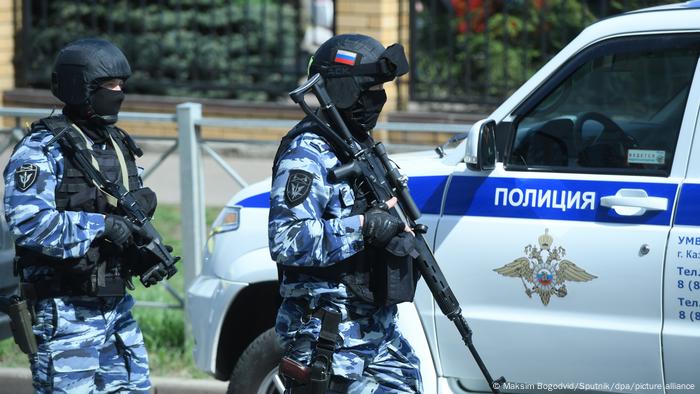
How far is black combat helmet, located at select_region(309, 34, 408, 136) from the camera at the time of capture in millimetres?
3719

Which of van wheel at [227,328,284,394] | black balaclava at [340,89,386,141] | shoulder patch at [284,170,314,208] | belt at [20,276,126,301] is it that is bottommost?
van wheel at [227,328,284,394]

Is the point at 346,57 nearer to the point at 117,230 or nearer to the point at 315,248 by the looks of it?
the point at 315,248

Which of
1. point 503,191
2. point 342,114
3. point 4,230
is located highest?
point 342,114

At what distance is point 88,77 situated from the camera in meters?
4.11

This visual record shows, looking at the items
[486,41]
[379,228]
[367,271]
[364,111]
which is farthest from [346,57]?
[486,41]

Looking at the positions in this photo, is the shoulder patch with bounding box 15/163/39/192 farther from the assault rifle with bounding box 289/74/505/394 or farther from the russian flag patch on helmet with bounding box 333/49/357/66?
the russian flag patch on helmet with bounding box 333/49/357/66

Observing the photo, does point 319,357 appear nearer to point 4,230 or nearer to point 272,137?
point 4,230

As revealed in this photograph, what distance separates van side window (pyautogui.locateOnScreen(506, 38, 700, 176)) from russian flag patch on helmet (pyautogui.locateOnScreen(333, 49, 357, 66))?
988 mm

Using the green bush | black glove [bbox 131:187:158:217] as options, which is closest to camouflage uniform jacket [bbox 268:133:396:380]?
black glove [bbox 131:187:158:217]

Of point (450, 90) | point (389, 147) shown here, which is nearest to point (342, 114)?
point (389, 147)

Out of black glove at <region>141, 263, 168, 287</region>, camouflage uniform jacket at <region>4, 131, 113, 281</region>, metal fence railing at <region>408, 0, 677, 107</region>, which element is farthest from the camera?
metal fence railing at <region>408, 0, 677, 107</region>

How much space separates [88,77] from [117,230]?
56 centimetres

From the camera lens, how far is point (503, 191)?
439 cm

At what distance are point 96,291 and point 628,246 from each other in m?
1.92
